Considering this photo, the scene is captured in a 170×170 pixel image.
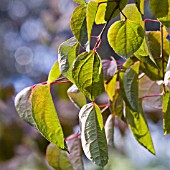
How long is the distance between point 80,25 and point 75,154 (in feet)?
0.90

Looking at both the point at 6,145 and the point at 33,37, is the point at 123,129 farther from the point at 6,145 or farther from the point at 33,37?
the point at 33,37

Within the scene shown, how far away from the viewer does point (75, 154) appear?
2.45 feet

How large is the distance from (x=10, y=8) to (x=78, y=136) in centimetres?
516

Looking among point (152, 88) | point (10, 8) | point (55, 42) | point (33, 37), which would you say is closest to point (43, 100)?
point (152, 88)

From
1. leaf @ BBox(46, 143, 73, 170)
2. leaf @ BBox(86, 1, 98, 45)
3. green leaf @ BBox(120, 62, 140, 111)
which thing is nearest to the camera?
leaf @ BBox(86, 1, 98, 45)

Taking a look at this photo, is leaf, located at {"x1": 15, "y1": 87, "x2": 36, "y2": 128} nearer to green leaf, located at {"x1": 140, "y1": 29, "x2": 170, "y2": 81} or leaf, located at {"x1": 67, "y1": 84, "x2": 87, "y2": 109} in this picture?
leaf, located at {"x1": 67, "y1": 84, "x2": 87, "y2": 109}

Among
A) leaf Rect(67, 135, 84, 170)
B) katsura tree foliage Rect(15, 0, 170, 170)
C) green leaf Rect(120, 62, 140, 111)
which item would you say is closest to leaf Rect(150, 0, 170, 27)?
katsura tree foliage Rect(15, 0, 170, 170)

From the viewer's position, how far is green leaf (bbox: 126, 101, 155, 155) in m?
0.64

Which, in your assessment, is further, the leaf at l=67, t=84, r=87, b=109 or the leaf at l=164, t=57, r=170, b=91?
the leaf at l=67, t=84, r=87, b=109

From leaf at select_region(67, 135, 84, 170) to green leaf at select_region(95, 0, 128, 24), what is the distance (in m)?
0.26

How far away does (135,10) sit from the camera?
1.90 ft

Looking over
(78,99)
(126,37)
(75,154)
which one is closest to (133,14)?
(126,37)

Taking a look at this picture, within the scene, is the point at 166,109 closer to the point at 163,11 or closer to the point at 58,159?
the point at 163,11

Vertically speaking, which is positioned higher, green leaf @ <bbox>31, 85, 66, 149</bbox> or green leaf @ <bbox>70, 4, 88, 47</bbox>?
green leaf @ <bbox>70, 4, 88, 47</bbox>
